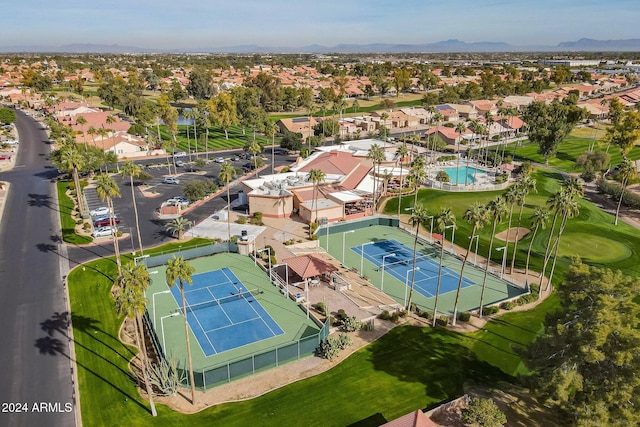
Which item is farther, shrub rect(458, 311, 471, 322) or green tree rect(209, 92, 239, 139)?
green tree rect(209, 92, 239, 139)

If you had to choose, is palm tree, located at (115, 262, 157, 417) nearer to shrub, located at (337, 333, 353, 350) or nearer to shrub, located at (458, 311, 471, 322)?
shrub, located at (337, 333, 353, 350)

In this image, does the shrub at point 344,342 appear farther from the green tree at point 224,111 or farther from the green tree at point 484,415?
the green tree at point 224,111

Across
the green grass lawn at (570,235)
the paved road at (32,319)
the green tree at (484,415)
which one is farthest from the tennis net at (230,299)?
the green grass lawn at (570,235)

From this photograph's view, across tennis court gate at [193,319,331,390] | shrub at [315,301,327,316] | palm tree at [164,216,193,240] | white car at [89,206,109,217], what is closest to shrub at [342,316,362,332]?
tennis court gate at [193,319,331,390]

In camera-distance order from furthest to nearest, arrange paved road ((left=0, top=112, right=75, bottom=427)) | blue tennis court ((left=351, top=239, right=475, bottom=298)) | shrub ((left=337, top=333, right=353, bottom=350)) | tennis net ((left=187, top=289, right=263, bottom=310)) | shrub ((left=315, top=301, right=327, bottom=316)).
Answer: blue tennis court ((left=351, top=239, right=475, bottom=298)), tennis net ((left=187, top=289, right=263, bottom=310)), shrub ((left=315, top=301, right=327, bottom=316)), shrub ((left=337, top=333, right=353, bottom=350)), paved road ((left=0, top=112, right=75, bottom=427))

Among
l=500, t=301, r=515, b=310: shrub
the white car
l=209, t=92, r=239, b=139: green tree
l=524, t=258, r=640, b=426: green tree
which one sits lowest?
l=500, t=301, r=515, b=310: shrub

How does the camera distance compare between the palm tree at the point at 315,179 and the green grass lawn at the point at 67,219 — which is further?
the palm tree at the point at 315,179

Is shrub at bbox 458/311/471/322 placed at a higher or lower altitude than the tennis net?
A: higher

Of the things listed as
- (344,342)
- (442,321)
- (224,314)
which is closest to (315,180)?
(224,314)
